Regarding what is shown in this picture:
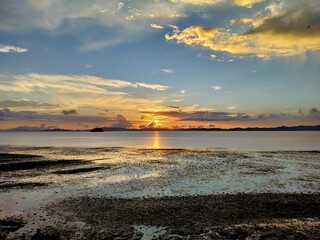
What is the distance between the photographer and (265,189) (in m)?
36.4

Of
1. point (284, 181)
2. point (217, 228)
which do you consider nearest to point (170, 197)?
point (217, 228)

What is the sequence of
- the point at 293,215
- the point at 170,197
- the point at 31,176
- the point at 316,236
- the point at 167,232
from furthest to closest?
1. the point at 31,176
2. the point at 170,197
3. the point at 293,215
4. the point at 167,232
5. the point at 316,236

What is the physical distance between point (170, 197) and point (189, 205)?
4.29 meters

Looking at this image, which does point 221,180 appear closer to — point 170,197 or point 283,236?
point 170,197

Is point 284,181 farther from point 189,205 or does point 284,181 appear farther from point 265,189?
point 189,205

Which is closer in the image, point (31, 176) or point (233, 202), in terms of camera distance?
point (233, 202)

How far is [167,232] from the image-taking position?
20.9 meters

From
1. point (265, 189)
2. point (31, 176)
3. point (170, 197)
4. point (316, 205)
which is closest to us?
point (316, 205)

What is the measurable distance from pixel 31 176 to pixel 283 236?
40.6 meters

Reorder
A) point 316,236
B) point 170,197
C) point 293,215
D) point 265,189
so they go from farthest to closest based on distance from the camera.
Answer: point 265,189 < point 170,197 < point 293,215 < point 316,236

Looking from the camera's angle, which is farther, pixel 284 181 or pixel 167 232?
pixel 284 181

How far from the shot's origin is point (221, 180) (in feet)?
142

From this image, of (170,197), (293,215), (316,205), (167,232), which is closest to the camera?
(167,232)

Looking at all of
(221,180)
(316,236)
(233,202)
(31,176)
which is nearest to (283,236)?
(316,236)
